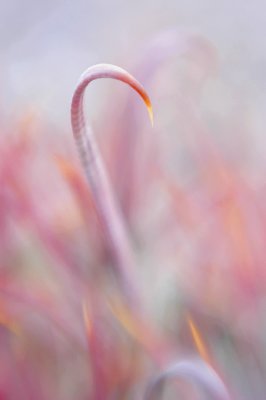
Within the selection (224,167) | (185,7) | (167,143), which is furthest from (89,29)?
(224,167)

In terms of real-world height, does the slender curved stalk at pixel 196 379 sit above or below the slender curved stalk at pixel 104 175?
below

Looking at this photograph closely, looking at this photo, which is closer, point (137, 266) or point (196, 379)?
point (196, 379)

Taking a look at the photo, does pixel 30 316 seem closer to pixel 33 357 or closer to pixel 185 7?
pixel 33 357

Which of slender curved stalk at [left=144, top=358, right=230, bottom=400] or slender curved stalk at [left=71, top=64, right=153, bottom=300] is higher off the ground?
slender curved stalk at [left=71, top=64, right=153, bottom=300]
